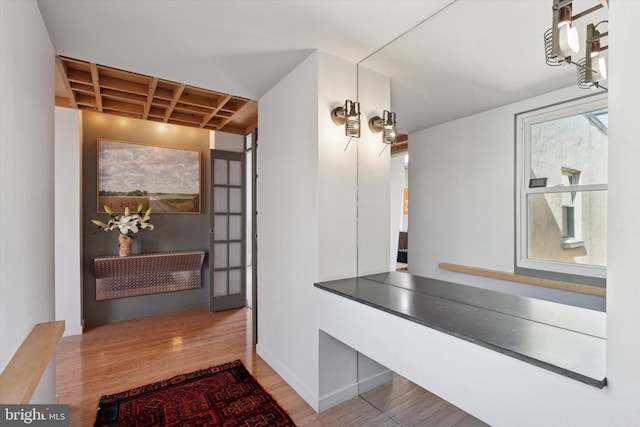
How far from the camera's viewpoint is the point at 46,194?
1.78 m

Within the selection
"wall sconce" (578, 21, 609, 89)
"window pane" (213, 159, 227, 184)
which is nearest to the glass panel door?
"window pane" (213, 159, 227, 184)

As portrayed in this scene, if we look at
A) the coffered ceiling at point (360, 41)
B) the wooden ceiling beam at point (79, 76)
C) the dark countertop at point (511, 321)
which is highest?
the wooden ceiling beam at point (79, 76)

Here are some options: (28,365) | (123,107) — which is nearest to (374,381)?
(28,365)

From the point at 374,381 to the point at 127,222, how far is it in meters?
3.40

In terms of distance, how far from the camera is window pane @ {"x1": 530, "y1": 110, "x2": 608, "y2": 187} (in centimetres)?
106

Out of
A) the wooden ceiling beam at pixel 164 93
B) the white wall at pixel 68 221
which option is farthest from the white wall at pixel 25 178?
the white wall at pixel 68 221

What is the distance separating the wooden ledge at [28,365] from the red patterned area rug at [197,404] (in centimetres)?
97

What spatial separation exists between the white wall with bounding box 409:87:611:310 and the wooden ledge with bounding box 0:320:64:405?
1.74m

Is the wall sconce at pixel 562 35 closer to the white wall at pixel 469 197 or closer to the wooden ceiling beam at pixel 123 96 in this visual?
the white wall at pixel 469 197

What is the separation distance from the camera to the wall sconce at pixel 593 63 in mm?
1051

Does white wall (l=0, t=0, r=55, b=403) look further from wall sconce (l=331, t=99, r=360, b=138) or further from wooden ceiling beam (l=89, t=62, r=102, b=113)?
wall sconce (l=331, t=99, r=360, b=138)

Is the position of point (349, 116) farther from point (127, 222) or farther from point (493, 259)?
point (127, 222)

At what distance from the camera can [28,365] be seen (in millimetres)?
1064

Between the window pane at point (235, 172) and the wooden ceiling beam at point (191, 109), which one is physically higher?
the wooden ceiling beam at point (191, 109)
